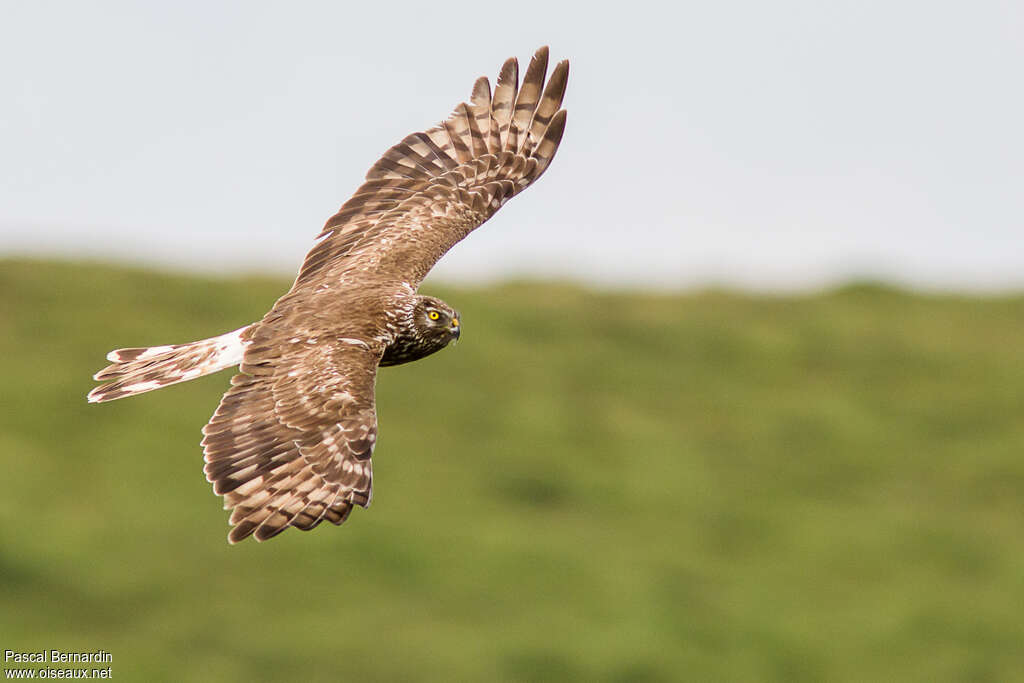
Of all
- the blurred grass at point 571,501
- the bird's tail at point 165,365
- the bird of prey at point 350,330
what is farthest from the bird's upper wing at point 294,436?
the blurred grass at point 571,501

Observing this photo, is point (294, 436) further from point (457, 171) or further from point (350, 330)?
point (457, 171)

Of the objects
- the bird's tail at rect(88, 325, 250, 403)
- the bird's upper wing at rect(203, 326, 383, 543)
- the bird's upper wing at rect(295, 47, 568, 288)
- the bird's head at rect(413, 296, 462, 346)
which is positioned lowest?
the bird's upper wing at rect(203, 326, 383, 543)

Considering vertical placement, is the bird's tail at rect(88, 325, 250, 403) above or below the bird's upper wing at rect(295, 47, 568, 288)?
below

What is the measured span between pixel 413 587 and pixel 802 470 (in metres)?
8.49

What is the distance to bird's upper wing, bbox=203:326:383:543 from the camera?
8789 mm

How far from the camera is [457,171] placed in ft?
40.4

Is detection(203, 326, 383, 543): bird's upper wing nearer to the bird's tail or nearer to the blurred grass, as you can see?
the bird's tail

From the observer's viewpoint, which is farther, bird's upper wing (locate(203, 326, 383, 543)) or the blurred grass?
the blurred grass

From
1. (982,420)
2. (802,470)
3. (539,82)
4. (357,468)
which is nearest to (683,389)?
(802,470)

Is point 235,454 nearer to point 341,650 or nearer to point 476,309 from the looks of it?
point 341,650

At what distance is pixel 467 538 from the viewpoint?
2703 centimetres

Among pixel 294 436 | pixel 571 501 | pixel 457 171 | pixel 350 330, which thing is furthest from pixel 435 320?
pixel 571 501

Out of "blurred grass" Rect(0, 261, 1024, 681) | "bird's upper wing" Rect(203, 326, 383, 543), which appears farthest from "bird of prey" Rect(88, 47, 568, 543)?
"blurred grass" Rect(0, 261, 1024, 681)

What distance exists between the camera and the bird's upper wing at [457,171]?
11516 millimetres
